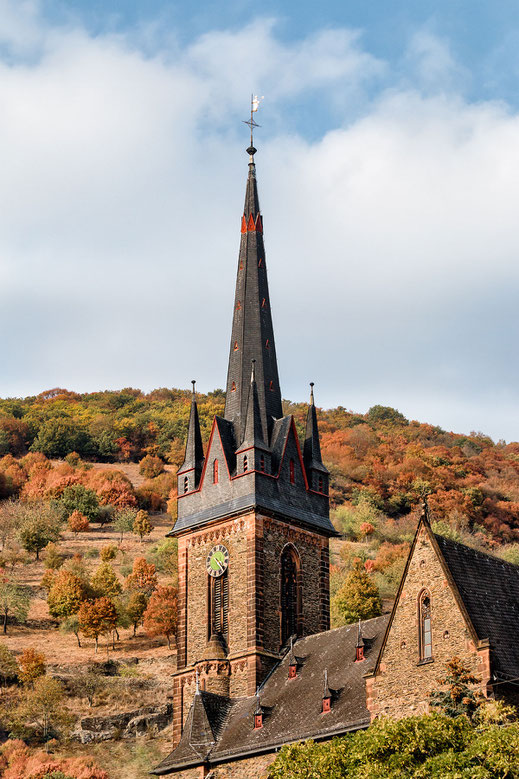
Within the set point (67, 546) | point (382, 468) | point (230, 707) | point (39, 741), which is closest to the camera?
point (230, 707)

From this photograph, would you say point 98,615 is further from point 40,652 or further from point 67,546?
point 67,546

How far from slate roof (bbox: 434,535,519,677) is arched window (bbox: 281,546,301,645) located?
1295 centimetres

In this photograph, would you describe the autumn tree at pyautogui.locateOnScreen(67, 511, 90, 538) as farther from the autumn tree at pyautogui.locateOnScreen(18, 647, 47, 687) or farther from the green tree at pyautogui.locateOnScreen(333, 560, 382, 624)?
the green tree at pyautogui.locateOnScreen(333, 560, 382, 624)

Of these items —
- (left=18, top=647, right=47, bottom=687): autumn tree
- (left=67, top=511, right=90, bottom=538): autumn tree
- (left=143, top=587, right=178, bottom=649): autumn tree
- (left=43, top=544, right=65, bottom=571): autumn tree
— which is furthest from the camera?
(left=67, top=511, right=90, bottom=538): autumn tree

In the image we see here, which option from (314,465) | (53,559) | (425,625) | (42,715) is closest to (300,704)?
(425,625)

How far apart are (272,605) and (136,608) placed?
123ft

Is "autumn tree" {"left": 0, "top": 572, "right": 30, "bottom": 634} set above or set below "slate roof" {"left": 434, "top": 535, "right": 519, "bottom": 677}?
above

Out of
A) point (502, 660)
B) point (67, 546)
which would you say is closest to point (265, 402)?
point (502, 660)

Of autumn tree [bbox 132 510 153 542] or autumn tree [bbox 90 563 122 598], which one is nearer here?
autumn tree [bbox 90 563 122 598]

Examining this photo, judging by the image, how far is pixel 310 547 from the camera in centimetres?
4744

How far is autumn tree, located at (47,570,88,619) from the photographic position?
266 ft

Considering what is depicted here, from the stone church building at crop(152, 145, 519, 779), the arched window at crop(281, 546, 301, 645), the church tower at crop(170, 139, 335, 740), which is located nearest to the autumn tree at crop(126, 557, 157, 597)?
the stone church building at crop(152, 145, 519, 779)

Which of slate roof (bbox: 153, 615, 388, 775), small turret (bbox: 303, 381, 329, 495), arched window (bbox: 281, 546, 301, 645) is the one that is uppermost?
small turret (bbox: 303, 381, 329, 495)

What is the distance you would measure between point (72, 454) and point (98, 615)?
57164 mm
